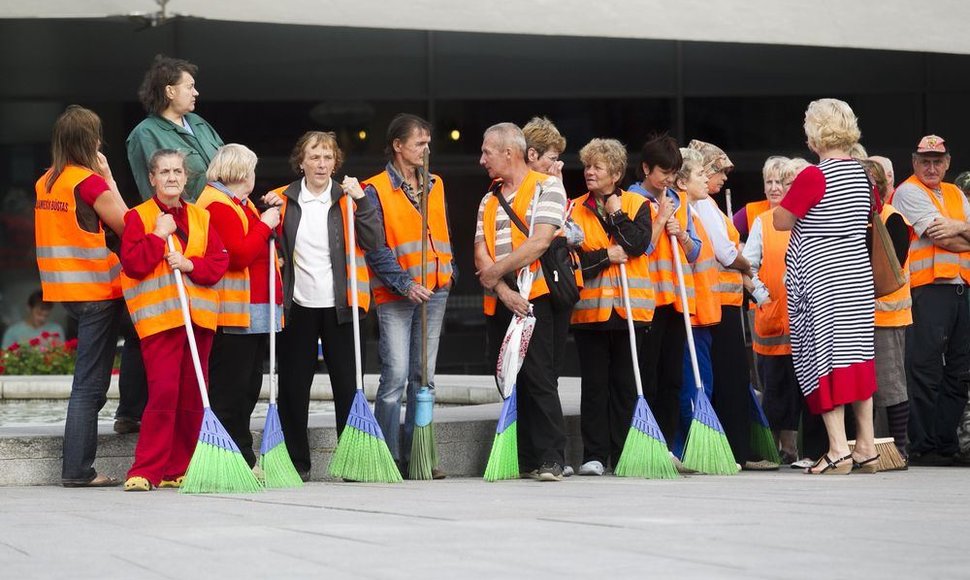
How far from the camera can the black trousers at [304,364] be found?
8398 mm

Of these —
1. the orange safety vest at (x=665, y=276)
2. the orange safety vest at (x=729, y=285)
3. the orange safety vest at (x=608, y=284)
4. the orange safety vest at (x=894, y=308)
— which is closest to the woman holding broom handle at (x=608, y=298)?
the orange safety vest at (x=608, y=284)

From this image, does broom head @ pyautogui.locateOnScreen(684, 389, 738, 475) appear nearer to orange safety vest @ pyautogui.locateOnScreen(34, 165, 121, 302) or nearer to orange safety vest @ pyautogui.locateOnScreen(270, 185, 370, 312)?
orange safety vest @ pyautogui.locateOnScreen(270, 185, 370, 312)

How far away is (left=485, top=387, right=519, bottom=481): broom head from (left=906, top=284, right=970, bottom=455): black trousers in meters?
2.40

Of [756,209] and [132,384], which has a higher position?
[756,209]

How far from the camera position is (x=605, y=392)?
8906 millimetres

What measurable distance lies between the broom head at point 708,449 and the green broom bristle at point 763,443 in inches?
26.9

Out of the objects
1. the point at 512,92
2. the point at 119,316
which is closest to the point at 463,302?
the point at 512,92

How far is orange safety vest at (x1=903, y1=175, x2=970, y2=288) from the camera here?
9.60 meters

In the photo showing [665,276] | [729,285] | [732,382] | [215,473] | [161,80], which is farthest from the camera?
[729,285]

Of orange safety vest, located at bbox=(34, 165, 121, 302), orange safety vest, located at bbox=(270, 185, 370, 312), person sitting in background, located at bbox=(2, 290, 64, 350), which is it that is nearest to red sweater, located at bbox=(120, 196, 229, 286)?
orange safety vest, located at bbox=(34, 165, 121, 302)

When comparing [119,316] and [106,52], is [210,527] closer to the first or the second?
[119,316]

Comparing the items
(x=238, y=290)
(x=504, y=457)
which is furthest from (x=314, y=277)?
(x=504, y=457)

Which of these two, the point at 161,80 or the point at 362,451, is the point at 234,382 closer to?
the point at 362,451

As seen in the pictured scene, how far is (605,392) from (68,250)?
9.09 ft
